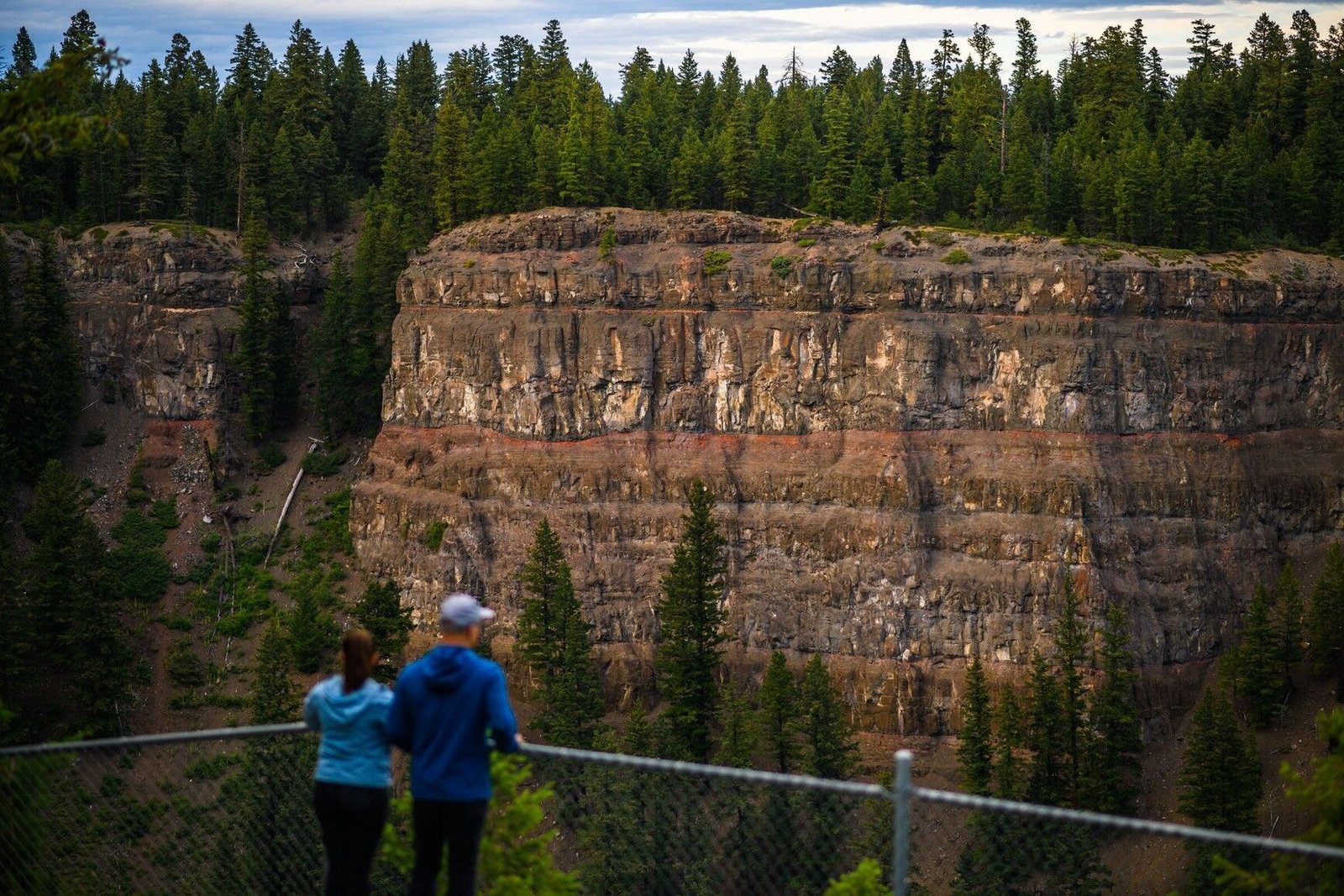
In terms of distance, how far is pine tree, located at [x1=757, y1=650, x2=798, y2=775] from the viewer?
2766 inches

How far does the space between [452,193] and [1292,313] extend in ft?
170

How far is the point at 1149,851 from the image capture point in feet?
205

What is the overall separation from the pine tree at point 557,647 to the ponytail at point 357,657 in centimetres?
5932

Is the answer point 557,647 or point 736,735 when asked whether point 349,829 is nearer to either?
point 736,735

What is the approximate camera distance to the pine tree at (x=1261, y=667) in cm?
7388

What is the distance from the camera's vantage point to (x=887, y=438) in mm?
83438

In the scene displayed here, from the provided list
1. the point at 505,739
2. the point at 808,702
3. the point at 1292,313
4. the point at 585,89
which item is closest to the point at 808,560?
the point at 808,702

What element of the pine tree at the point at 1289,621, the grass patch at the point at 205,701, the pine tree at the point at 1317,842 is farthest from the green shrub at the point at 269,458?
the pine tree at the point at 1317,842

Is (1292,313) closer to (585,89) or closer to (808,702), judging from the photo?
(808,702)

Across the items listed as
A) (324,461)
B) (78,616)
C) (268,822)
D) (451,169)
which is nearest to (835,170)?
(451,169)

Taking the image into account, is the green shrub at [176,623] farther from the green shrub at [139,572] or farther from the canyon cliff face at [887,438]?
the canyon cliff face at [887,438]

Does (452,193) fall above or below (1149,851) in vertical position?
above

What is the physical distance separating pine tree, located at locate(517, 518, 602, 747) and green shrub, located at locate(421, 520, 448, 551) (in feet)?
20.7

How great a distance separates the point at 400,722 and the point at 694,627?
64.5 metres
